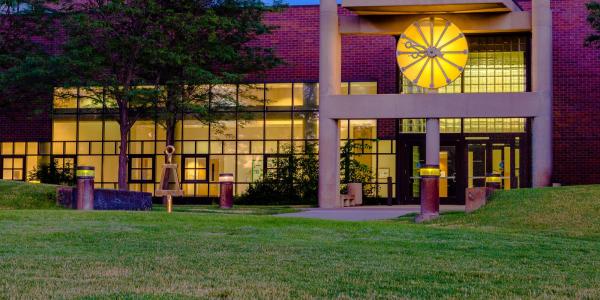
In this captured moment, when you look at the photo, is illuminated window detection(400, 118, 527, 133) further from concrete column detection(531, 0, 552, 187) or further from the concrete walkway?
the concrete walkway

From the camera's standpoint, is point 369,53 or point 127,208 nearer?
point 127,208

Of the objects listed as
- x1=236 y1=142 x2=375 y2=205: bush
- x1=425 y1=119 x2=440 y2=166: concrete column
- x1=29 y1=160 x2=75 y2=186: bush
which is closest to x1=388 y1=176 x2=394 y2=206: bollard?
x1=236 y1=142 x2=375 y2=205: bush

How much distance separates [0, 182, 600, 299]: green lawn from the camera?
27.8 ft

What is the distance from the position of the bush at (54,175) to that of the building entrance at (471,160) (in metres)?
14.5

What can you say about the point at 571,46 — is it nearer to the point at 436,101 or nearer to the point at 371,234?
the point at 436,101

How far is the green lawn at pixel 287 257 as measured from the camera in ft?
27.8

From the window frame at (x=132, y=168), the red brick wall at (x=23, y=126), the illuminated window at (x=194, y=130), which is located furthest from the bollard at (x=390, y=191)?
the red brick wall at (x=23, y=126)

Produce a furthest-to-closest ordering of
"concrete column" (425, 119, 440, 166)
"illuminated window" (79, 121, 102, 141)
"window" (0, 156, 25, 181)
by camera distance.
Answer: "window" (0, 156, 25, 181)
"illuminated window" (79, 121, 102, 141)
"concrete column" (425, 119, 440, 166)

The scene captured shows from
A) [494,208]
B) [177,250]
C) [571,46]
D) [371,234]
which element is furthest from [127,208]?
[571,46]

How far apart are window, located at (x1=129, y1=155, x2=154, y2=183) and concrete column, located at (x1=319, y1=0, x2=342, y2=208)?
1124 cm

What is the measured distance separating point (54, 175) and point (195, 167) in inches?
243

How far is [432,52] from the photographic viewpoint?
113 ft

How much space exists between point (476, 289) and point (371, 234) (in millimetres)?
7621

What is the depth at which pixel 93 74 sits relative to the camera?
36438 millimetres
